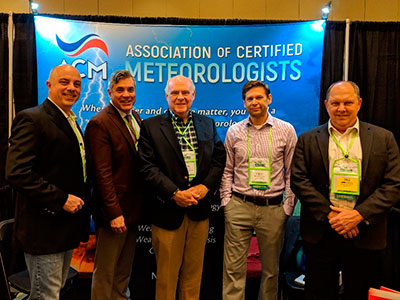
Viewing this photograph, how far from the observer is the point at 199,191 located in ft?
7.43

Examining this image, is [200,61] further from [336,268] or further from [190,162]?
[336,268]

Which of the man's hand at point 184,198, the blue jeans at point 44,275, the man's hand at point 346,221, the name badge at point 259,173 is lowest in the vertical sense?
the blue jeans at point 44,275

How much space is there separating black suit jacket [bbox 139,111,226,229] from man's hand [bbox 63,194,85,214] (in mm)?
455

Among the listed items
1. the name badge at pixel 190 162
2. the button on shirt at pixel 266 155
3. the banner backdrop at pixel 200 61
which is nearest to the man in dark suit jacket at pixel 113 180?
the name badge at pixel 190 162

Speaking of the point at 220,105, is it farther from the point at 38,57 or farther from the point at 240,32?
the point at 38,57

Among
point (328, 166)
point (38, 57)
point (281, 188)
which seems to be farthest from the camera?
point (38, 57)

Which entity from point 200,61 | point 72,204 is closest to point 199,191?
point 72,204

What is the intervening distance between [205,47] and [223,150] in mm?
1187

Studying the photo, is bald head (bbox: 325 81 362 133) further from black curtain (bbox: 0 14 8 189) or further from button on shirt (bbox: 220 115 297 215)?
black curtain (bbox: 0 14 8 189)

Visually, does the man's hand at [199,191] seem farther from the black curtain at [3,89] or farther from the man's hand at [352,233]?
the black curtain at [3,89]

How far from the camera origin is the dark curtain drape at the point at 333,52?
10.5 ft


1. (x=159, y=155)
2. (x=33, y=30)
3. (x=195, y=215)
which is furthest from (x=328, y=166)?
(x=33, y=30)

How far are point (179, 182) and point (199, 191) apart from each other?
0.48 feet

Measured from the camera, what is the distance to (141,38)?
317cm
